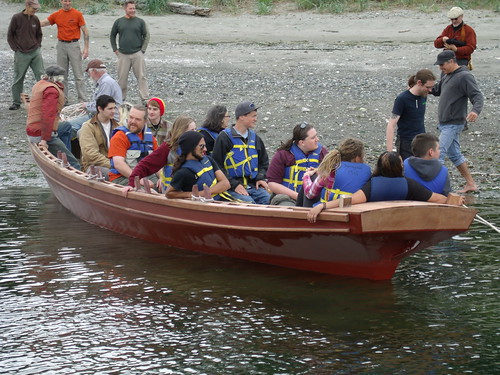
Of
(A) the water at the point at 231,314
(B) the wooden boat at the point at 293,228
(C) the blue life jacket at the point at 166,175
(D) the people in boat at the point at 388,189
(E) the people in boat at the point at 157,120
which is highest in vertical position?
(E) the people in boat at the point at 157,120

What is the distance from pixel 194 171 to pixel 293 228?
1.30 metres

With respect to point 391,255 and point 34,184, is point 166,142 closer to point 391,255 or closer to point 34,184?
point 391,255

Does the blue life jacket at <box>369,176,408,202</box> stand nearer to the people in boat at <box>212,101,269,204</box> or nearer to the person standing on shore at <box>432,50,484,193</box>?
the people in boat at <box>212,101,269,204</box>

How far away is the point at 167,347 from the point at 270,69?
12.0m

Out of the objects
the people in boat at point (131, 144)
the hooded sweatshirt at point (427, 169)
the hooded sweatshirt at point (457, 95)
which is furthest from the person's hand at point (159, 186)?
the hooded sweatshirt at point (457, 95)

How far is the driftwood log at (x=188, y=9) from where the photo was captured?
940 inches

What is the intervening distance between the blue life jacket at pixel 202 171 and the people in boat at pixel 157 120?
1385mm

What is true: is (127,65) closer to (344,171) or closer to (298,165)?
(298,165)

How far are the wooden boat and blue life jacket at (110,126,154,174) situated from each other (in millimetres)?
401

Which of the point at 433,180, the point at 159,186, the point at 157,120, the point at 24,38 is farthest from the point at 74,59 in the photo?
the point at 433,180

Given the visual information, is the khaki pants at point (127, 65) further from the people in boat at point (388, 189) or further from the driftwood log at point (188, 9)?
the people in boat at point (388, 189)

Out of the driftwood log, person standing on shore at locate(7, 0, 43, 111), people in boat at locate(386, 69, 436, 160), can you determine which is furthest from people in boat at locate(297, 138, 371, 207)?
the driftwood log

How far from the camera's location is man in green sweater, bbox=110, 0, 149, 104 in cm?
1564

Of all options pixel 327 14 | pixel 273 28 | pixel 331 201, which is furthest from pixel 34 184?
pixel 327 14
